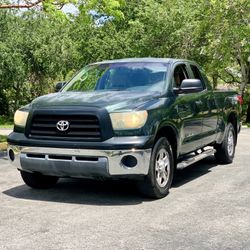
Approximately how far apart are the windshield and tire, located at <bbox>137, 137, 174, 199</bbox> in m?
0.89

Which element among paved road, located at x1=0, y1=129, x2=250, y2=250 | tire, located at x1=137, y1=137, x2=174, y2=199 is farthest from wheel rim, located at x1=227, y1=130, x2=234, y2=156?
tire, located at x1=137, y1=137, x2=174, y2=199

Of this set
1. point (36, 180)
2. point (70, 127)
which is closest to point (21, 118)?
point (70, 127)

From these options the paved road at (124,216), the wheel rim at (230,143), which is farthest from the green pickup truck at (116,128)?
the wheel rim at (230,143)

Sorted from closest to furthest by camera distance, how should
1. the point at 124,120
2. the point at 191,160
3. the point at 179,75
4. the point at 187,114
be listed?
the point at 124,120, the point at 187,114, the point at 191,160, the point at 179,75

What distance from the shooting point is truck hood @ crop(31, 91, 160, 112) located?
6.14m

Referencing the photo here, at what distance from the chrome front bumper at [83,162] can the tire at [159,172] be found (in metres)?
0.17

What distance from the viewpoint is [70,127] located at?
20.2ft

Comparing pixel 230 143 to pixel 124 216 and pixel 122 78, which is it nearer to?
pixel 122 78

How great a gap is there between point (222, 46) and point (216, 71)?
386 cm

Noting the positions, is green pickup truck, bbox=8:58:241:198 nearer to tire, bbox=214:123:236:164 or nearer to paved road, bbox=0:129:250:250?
paved road, bbox=0:129:250:250

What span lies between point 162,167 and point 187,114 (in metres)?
1.10

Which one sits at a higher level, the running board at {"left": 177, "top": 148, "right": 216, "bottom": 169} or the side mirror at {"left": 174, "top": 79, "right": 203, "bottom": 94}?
the side mirror at {"left": 174, "top": 79, "right": 203, "bottom": 94}

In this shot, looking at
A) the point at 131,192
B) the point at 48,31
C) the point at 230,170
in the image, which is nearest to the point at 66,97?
the point at 131,192

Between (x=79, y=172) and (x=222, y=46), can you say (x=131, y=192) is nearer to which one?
(x=79, y=172)
